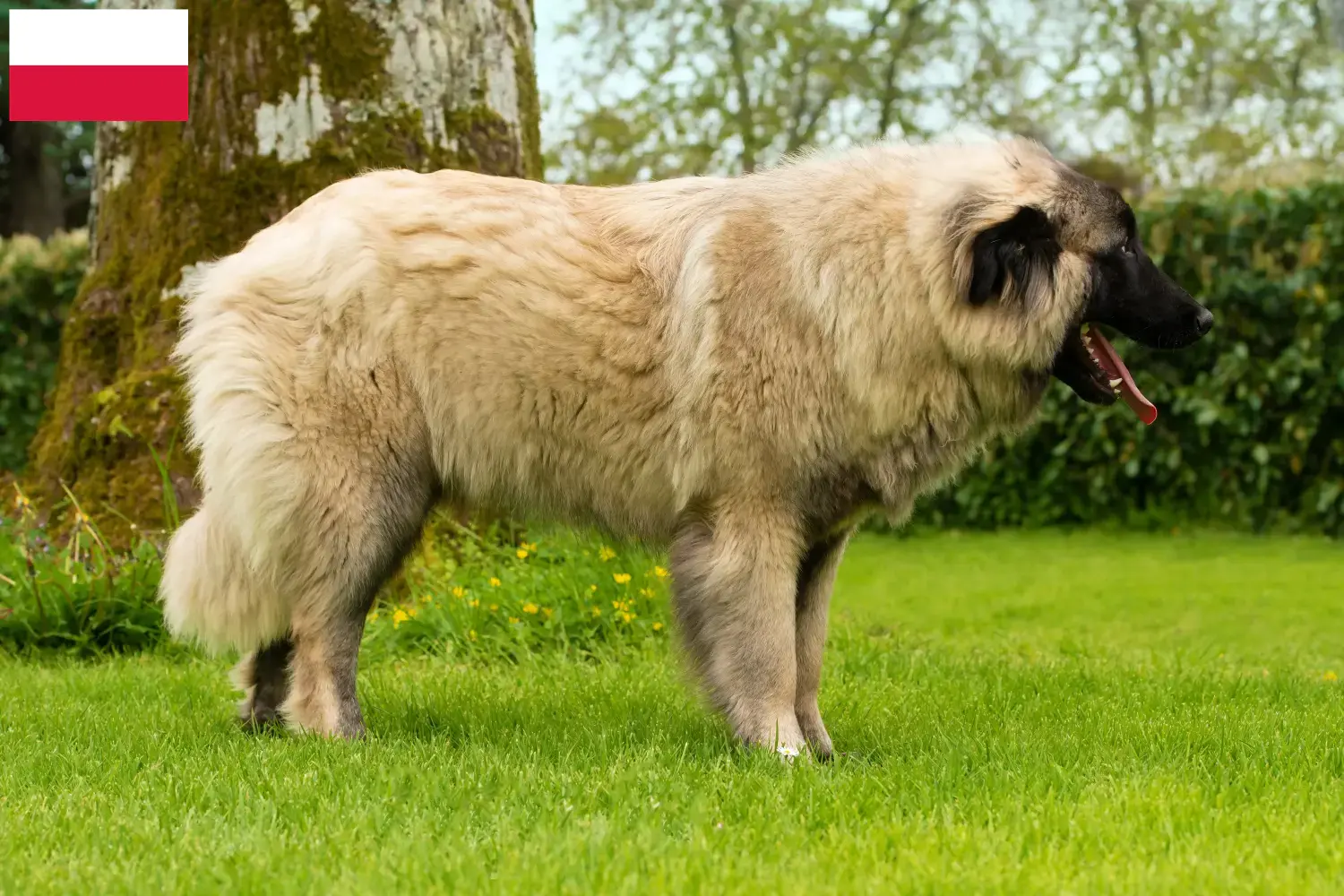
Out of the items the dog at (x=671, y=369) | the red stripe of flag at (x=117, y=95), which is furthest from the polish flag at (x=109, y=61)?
the dog at (x=671, y=369)

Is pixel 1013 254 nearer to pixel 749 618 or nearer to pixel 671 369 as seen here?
pixel 671 369

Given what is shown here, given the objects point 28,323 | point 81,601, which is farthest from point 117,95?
point 28,323

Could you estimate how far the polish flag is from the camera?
6.62 m

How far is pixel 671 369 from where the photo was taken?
4.18m

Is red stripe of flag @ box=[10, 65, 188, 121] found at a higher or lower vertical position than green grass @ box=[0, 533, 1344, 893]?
higher

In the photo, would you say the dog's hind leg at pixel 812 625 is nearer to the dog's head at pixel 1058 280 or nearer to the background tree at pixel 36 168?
the dog's head at pixel 1058 280

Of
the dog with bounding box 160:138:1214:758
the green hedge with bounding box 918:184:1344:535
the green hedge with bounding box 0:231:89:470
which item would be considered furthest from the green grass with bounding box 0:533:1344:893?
the green hedge with bounding box 0:231:89:470

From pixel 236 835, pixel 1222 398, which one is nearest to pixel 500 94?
pixel 236 835

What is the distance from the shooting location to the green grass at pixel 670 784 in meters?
2.83

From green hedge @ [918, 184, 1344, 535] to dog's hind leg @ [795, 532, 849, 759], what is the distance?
5.34 m

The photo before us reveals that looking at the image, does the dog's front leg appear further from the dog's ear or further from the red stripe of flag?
the red stripe of flag

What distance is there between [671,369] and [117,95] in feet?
13.4

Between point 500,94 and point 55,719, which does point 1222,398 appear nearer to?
point 500,94

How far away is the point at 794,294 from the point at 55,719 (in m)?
2.79
